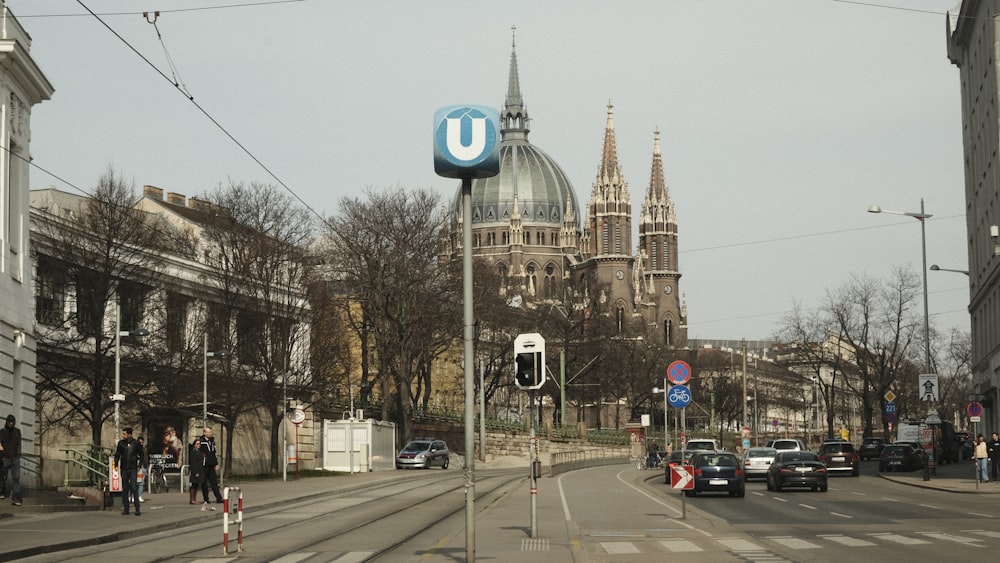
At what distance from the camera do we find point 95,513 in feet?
89.1

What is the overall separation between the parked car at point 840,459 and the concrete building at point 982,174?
248 inches

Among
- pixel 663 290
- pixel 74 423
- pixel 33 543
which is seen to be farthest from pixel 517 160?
pixel 33 543

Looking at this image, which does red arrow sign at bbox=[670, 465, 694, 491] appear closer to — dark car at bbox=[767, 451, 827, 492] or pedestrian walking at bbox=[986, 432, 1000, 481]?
dark car at bbox=[767, 451, 827, 492]

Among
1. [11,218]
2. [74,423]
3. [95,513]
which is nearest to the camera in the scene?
[95,513]

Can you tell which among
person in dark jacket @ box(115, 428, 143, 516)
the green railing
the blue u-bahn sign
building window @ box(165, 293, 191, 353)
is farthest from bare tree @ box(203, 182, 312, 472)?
the blue u-bahn sign

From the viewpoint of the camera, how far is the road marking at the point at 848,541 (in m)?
19.1

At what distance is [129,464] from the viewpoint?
27062 millimetres

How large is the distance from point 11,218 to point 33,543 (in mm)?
15507

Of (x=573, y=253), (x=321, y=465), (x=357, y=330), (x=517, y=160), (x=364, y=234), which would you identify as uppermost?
(x=517, y=160)

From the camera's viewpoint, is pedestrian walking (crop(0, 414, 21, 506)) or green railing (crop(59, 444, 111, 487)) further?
green railing (crop(59, 444, 111, 487))

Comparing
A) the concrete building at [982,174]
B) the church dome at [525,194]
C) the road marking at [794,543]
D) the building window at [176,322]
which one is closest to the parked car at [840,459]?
the concrete building at [982,174]

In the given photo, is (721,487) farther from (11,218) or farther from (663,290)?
(663,290)

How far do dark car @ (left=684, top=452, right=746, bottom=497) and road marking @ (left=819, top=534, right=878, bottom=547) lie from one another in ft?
46.2

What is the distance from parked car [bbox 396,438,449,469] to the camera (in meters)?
62.7
